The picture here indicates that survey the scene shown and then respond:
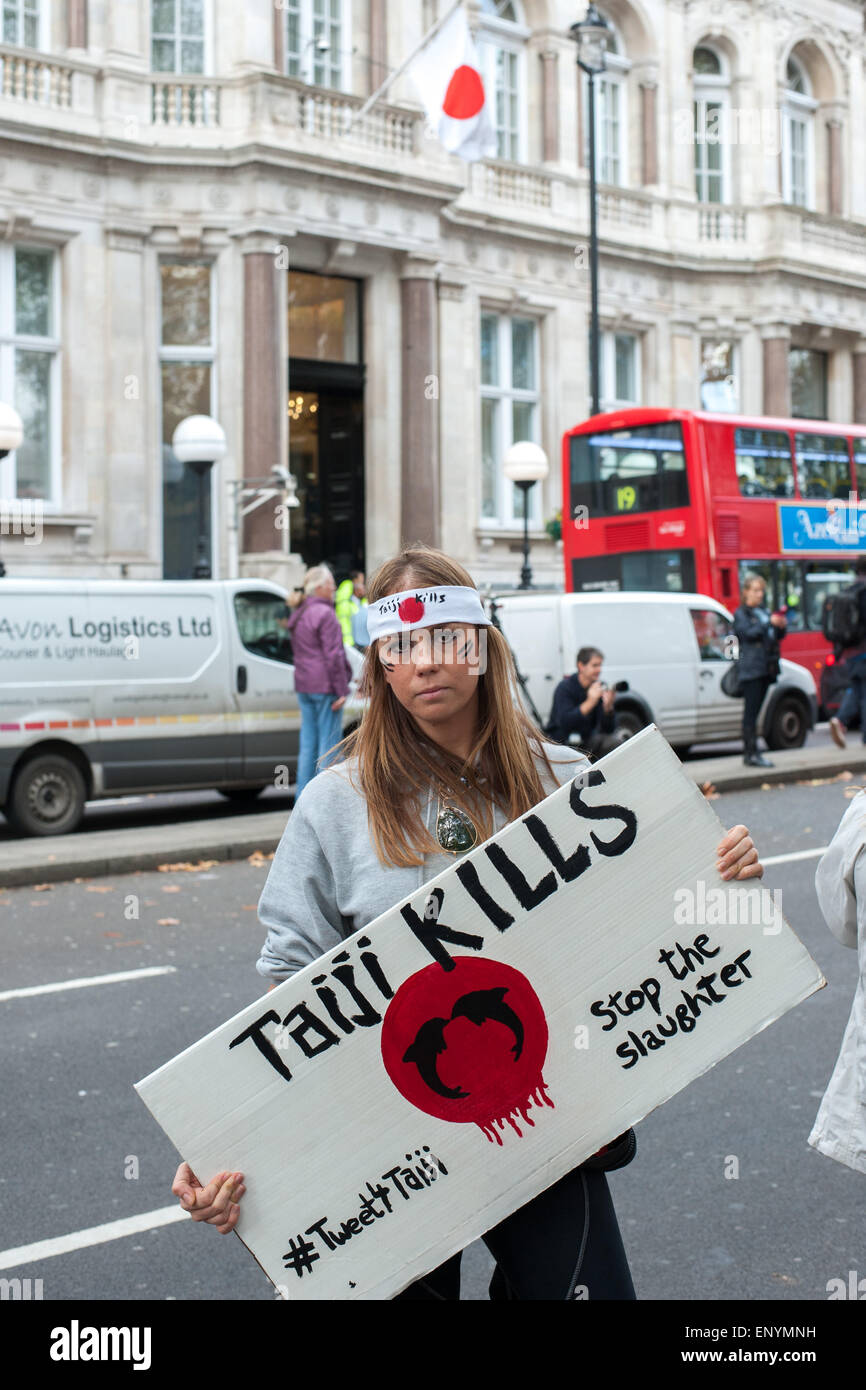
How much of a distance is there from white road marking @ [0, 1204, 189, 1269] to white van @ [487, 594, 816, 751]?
36.2ft

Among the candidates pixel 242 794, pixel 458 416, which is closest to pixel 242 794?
pixel 242 794

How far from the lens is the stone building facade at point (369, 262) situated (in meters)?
24.6

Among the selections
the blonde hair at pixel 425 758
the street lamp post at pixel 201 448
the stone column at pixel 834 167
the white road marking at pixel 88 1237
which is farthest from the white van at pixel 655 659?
the stone column at pixel 834 167

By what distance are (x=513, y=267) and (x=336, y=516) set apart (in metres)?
6.25

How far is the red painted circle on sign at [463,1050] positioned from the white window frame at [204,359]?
23265 millimetres

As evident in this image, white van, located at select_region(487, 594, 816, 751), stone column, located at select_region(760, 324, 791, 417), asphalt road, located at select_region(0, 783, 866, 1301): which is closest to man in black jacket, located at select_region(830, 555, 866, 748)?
white van, located at select_region(487, 594, 816, 751)

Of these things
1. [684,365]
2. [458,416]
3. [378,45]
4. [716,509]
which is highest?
[378,45]

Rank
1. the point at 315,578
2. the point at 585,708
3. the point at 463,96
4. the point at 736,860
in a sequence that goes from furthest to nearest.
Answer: the point at 463,96 → the point at 585,708 → the point at 315,578 → the point at 736,860

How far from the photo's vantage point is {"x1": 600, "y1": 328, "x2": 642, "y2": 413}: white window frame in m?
33.0

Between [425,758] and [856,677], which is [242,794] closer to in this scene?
[856,677]

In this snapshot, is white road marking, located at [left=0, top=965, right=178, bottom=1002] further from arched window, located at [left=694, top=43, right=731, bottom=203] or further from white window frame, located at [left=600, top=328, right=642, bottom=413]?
arched window, located at [left=694, top=43, right=731, bottom=203]

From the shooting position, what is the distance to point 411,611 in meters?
2.64

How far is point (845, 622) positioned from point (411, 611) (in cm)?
1418

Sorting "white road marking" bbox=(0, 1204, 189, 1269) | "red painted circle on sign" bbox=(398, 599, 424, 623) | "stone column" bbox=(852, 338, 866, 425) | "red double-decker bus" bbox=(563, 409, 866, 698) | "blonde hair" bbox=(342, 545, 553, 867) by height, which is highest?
"stone column" bbox=(852, 338, 866, 425)
